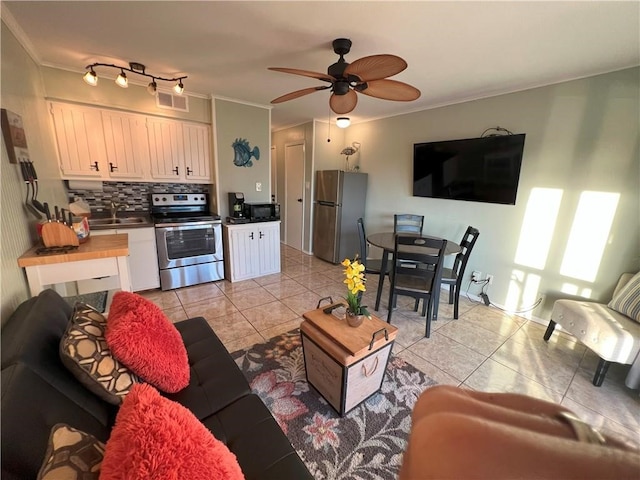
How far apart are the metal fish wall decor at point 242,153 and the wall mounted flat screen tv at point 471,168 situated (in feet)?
7.48

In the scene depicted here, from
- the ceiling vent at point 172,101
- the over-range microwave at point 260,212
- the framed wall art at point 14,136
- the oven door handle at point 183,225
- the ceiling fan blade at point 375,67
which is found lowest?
the oven door handle at point 183,225

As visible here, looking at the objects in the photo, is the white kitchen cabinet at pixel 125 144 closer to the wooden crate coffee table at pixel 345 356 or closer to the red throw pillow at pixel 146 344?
the red throw pillow at pixel 146 344

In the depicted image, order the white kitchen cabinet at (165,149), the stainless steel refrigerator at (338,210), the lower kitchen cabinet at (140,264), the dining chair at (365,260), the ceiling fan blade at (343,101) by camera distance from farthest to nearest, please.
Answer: the stainless steel refrigerator at (338,210)
the white kitchen cabinet at (165,149)
the dining chair at (365,260)
the lower kitchen cabinet at (140,264)
the ceiling fan blade at (343,101)

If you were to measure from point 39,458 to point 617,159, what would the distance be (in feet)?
12.6

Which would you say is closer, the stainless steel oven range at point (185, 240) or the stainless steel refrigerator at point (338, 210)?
the stainless steel oven range at point (185, 240)

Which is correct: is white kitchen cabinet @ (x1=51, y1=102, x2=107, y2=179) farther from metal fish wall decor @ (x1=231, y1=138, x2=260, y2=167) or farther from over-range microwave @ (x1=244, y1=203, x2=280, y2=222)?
over-range microwave @ (x1=244, y1=203, x2=280, y2=222)

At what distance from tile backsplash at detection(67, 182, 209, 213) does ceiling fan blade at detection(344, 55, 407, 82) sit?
286cm

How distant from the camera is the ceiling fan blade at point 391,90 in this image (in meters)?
1.80

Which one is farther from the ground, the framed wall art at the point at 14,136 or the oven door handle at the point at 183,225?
the framed wall art at the point at 14,136

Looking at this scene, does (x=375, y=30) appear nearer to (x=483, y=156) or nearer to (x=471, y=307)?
(x=483, y=156)

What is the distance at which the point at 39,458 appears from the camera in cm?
67

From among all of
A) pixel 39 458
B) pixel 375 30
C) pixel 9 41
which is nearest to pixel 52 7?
pixel 9 41

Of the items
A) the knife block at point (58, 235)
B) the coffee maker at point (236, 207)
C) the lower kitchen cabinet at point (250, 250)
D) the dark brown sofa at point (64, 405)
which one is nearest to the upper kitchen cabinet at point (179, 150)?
the coffee maker at point (236, 207)

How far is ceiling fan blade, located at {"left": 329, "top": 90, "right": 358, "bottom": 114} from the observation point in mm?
1983
